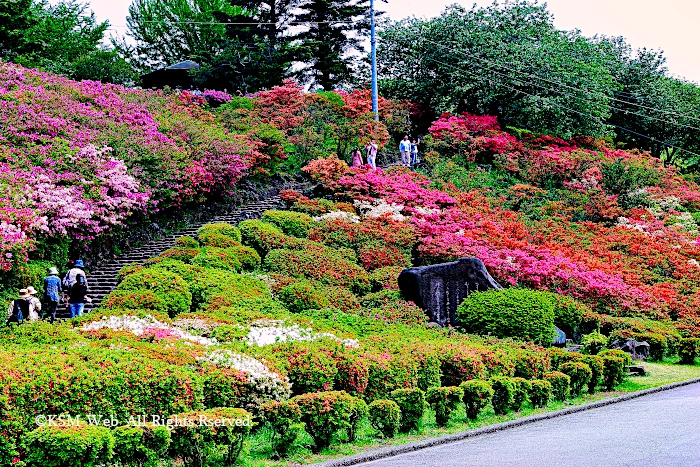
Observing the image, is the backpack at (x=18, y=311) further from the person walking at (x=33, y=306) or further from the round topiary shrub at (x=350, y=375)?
the round topiary shrub at (x=350, y=375)

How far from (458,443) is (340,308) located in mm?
6353

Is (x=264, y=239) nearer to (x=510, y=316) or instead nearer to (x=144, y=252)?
(x=144, y=252)

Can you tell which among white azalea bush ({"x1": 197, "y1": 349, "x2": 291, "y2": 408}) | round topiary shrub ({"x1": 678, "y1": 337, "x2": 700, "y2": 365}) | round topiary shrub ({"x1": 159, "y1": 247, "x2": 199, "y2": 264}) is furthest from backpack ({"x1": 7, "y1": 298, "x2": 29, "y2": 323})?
round topiary shrub ({"x1": 678, "y1": 337, "x2": 700, "y2": 365})

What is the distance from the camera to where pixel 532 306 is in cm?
1588

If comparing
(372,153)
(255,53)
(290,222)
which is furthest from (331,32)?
(290,222)

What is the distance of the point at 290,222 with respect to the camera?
21047 millimetres

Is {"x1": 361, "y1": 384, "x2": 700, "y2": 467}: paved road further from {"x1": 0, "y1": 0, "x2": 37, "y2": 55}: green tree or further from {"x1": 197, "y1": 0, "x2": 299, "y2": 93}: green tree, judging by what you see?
{"x1": 197, "y1": 0, "x2": 299, "y2": 93}: green tree

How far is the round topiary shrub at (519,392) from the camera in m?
11.7

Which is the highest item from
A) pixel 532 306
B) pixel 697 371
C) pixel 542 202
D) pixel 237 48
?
pixel 237 48

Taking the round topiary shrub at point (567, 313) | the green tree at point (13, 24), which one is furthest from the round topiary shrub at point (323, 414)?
the green tree at point (13, 24)

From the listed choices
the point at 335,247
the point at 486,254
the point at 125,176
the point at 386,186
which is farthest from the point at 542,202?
the point at 125,176

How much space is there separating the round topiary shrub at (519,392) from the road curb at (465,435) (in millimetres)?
346

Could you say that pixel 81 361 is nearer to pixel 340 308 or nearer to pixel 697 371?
pixel 340 308

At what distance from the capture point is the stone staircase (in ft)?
53.4
